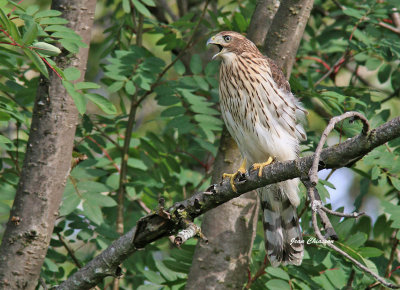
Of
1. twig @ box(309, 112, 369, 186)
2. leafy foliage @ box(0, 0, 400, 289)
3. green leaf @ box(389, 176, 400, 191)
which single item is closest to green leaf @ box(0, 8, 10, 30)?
leafy foliage @ box(0, 0, 400, 289)

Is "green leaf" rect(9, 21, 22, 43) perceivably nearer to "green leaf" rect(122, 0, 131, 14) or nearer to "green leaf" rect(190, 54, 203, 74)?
"green leaf" rect(122, 0, 131, 14)

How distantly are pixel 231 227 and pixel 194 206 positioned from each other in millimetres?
1004

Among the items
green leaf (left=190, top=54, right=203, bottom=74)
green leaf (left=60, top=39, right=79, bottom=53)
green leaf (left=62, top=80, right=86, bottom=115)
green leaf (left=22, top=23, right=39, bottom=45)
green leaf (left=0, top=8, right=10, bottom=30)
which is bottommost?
green leaf (left=190, top=54, right=203, bottom=74)

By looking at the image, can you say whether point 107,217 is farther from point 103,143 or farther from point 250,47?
point 250,47

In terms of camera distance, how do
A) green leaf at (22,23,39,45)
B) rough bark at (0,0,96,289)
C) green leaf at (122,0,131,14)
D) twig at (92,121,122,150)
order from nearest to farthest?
1. green leaf at (22,23,39,45)
2. rough bark at (0,0,96,289)
3. green leaf at (122,0,131,14)
4. twig at (92,121,122,150)

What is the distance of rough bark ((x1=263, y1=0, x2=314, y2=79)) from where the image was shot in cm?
387

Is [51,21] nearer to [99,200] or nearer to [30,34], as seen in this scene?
[30,34]

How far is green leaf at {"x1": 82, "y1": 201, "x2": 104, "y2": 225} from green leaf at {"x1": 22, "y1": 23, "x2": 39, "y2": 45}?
1.32m

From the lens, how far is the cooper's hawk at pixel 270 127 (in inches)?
147

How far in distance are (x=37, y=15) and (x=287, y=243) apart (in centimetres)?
208

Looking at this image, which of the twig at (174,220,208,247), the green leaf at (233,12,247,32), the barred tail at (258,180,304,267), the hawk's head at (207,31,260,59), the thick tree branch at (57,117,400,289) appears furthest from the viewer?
the green leaf at (233,12,247,32)

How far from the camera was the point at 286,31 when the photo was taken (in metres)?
3.88

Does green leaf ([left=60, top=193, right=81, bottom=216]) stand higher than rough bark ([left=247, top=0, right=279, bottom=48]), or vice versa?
rough bark ([left=247, top=0, right=279, bottom=48])

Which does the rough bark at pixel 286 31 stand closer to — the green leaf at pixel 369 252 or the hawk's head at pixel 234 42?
the hawk's head at pixel 234 42
